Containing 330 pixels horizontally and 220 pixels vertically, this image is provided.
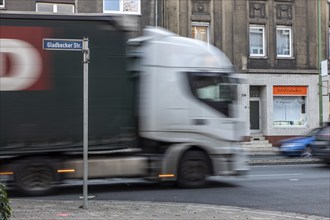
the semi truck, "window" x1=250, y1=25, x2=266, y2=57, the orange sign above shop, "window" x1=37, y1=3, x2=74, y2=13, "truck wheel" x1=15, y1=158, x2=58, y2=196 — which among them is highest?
"window" x1=37, y1=3, x2=74, y2=13

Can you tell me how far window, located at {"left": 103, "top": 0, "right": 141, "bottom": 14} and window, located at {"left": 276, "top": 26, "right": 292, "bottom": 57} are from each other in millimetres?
8507

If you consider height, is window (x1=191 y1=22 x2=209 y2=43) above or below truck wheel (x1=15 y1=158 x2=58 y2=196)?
above

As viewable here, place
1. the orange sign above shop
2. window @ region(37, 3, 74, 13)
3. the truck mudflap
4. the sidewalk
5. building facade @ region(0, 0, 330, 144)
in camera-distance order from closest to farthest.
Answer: the sidewalk < the truck mudflap < window @ region(37, 3, 74, 13) < building facade @ region(0, 0, 330, 144) < the orange sign above shop

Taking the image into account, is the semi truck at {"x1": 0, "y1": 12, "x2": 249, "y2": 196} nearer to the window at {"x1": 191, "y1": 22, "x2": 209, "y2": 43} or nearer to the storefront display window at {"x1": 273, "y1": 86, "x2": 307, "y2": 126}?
the window at {"x1": 191, "y1": 22, "x2": 209, "y2": 43}

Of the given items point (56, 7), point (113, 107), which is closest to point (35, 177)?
point (113, 107)

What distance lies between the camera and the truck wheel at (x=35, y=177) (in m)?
10.6

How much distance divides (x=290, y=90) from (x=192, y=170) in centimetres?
1844

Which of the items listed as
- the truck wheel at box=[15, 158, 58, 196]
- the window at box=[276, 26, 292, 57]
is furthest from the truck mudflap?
the window at box=[276, 26, 292, 57]

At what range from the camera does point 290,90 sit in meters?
28.9

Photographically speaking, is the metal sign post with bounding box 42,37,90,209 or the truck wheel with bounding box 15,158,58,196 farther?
the truck wheel with bounding box 15,158,58,196

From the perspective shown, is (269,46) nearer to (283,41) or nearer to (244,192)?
(283,41)

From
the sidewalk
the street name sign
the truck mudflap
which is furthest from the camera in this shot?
the truck mudflap

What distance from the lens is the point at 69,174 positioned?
1093 cm

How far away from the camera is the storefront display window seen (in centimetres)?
2881
